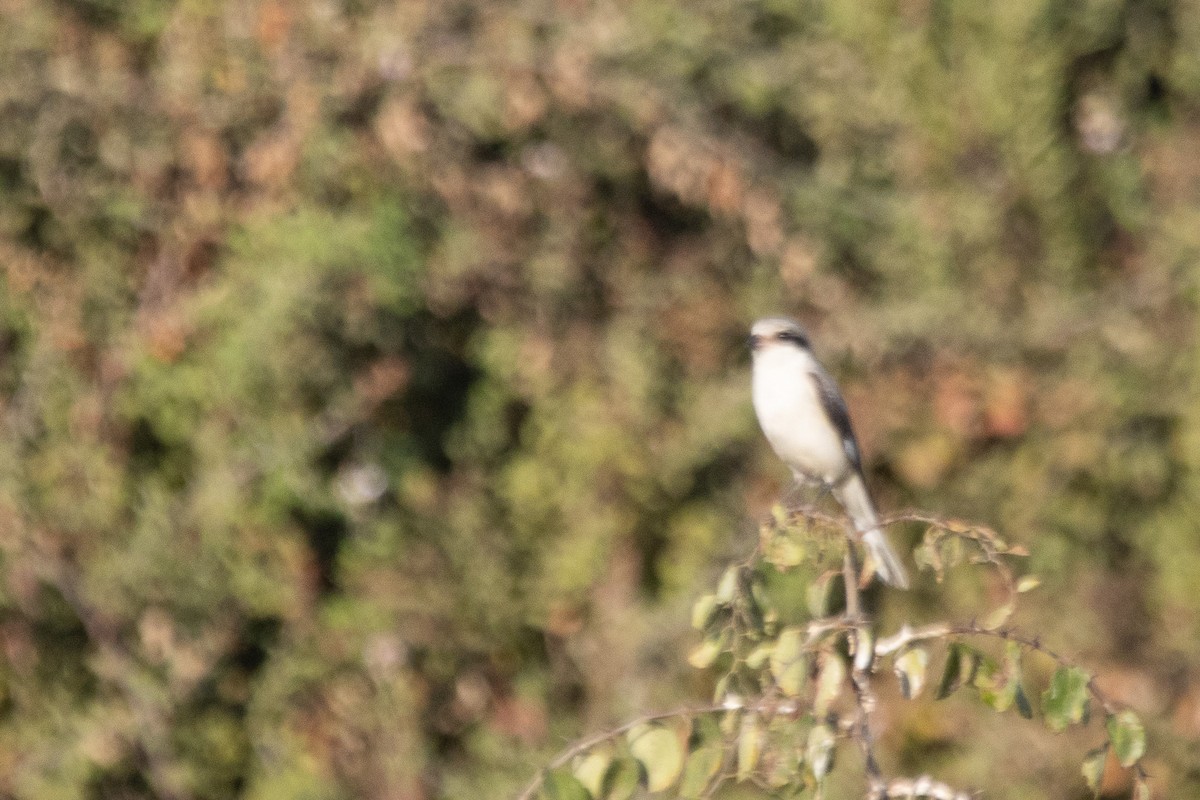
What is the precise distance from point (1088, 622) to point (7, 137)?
14.8ft

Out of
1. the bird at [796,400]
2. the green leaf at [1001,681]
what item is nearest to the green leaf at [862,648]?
the green leaf at [1001,681]

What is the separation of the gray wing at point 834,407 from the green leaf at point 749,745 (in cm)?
264

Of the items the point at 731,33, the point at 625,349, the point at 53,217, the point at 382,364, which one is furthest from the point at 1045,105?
the point at 53,217

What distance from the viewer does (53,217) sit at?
5922mm

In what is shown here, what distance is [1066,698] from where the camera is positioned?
76.5 inches

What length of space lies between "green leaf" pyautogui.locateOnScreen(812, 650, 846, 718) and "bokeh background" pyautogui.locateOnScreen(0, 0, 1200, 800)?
3143mm

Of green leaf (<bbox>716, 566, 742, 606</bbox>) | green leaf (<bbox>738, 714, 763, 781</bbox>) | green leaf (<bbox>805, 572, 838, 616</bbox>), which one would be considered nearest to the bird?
green leaf (<bbox>805, 572, 838, 616</bbox>)

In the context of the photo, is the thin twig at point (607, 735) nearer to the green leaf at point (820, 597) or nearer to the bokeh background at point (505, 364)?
the green leaf at point (820, 597)

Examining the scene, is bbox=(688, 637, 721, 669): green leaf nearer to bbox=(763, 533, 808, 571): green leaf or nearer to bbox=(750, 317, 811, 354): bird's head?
bbox=(763, 533, 808, 571): green leaf

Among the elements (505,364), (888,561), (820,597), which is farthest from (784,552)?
(505,364)

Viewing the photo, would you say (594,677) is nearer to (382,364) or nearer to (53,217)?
(382,364)

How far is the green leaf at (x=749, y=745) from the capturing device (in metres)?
1.94

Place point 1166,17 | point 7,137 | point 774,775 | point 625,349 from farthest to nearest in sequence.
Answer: point 1166,17 < point 625,349 < point 7,137 < point 774,775

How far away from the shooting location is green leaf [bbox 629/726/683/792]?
6.06ft
